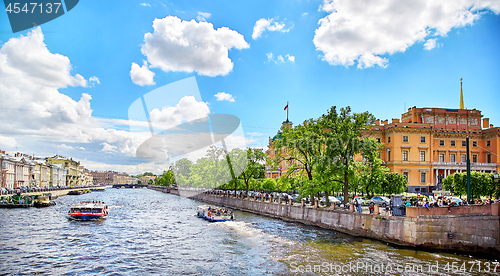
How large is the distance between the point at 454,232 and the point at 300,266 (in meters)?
12.2

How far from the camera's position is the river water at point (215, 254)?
66.1 ft

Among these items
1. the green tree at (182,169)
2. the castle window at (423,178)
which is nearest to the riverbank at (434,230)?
the castle window at (423,178)

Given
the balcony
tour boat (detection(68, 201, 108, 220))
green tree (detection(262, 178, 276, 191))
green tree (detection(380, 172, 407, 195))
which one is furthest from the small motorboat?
the balcony

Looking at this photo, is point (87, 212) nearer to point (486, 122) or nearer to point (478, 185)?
point (478, 185)

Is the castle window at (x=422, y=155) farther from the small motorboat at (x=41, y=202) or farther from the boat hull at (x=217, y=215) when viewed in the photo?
the small motorboat at (x=41, y=202)

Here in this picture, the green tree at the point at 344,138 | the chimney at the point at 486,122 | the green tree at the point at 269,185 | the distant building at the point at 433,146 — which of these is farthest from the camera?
the green tree at the point at 269,185

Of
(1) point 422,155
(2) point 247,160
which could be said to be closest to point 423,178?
(1) point 422,155

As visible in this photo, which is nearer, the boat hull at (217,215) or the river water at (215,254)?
the river water at (215,254)

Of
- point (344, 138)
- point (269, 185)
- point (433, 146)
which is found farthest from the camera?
point (269, 185)

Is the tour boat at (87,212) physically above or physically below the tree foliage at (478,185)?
below

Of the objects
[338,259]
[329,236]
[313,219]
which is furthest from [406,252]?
[313,219]

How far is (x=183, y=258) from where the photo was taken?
23500 millimetres

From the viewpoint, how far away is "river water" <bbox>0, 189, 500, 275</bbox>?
20.1 meters

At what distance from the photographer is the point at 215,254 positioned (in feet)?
79.9
